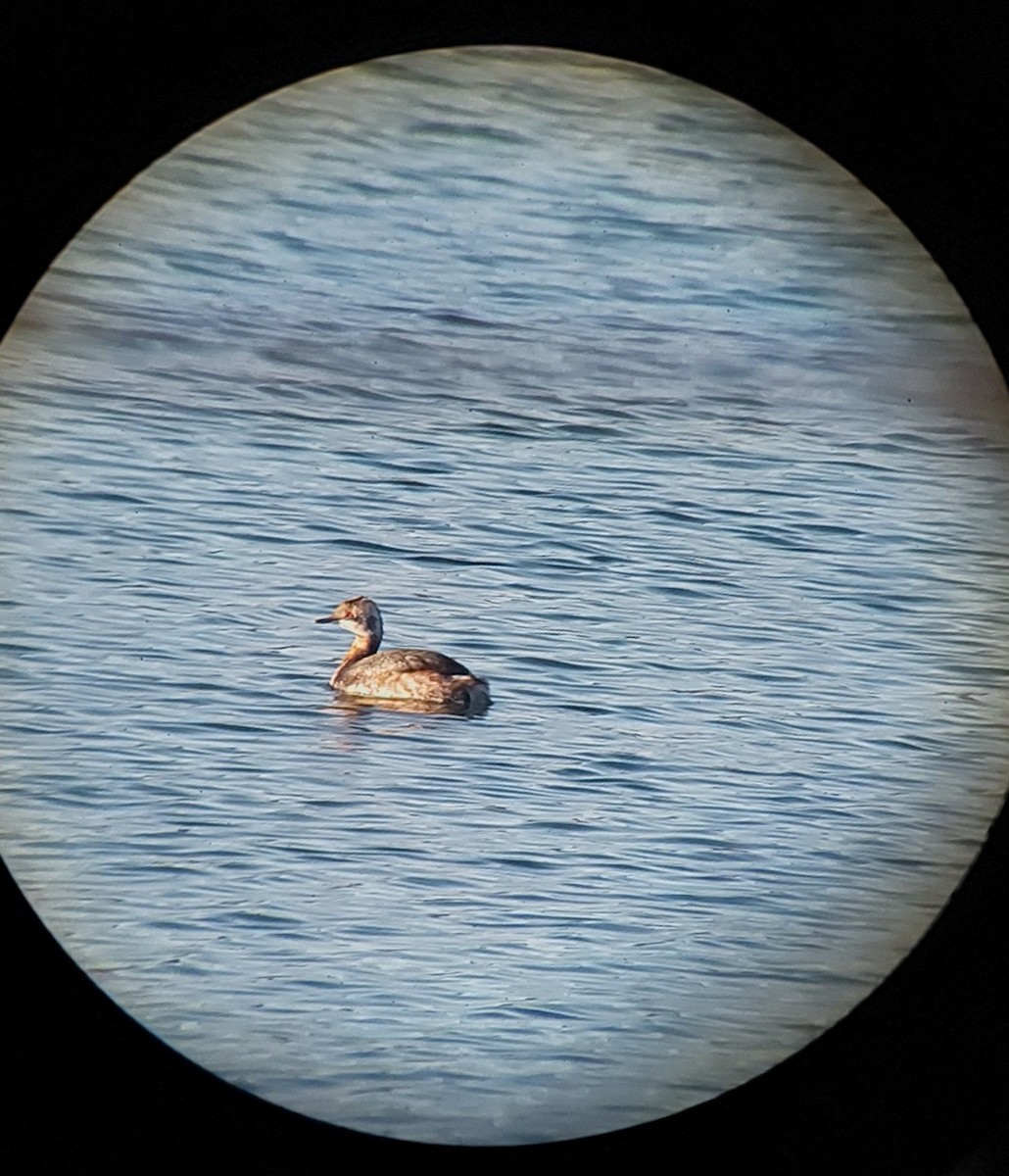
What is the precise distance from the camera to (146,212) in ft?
5.99

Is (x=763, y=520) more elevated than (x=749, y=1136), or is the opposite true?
(x=763, y=520)

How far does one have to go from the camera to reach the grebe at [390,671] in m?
2.25

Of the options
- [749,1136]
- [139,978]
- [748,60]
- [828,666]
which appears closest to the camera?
[748,60]

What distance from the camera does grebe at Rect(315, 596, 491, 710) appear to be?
2.25 m

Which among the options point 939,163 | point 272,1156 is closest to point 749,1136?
point 272,1156

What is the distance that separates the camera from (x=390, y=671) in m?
2.39

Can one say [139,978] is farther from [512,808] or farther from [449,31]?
[449,31]

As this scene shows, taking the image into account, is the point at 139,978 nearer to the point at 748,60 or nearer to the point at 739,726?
the point at 739,726

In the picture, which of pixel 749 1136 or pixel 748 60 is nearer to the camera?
pixel 748 60

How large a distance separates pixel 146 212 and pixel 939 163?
0.82 m

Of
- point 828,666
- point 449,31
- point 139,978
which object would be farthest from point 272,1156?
point 449,31

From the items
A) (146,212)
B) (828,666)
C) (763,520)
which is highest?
(146,212)

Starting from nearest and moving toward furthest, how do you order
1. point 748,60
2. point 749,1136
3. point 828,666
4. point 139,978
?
point 748,60, point 749,1136, point 139,978, point 828,666

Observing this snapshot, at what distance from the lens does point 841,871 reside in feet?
6.50
